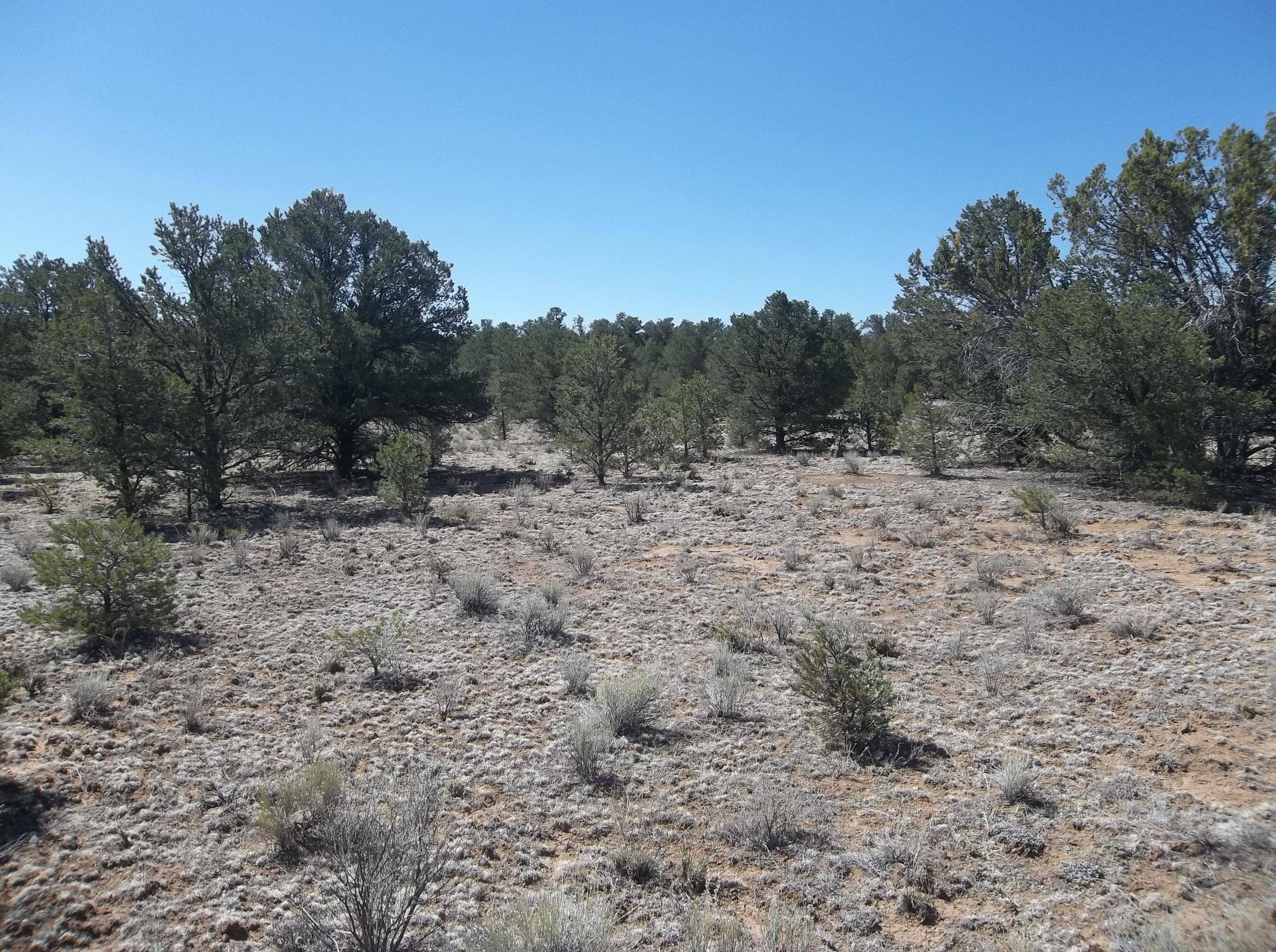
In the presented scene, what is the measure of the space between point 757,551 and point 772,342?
51.1 feet

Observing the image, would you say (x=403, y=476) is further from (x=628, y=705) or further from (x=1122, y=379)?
(x=1122, y=379)

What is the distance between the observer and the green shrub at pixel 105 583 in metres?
6.90

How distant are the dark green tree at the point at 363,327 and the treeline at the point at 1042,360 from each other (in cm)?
211

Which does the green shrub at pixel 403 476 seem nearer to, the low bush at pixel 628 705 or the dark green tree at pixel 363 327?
the dark green tree at pixel 363 327

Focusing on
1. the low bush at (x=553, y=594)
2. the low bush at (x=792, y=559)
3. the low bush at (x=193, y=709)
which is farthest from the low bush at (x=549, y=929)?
the low bush at (x=792, y=559)

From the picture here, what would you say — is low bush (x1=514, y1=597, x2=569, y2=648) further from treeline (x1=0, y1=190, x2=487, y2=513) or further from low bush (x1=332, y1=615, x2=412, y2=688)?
treeline (x1=0, y1=190, x2=487, y2=513)

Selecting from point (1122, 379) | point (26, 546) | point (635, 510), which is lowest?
Answer: point (26, 546)

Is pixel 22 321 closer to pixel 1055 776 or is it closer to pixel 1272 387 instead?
pixel 1055 776

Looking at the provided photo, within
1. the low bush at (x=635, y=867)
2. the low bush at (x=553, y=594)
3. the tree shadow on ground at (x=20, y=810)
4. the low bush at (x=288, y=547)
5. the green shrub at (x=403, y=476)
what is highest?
the green shrub at (x=403, y=476)

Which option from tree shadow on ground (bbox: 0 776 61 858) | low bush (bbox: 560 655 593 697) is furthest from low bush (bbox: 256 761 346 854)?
low bush (bbox: 560 655 593 697)

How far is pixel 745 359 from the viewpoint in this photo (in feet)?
87.9

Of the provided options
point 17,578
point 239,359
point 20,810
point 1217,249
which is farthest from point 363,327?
point 1217,249

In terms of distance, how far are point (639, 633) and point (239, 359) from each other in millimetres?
13026

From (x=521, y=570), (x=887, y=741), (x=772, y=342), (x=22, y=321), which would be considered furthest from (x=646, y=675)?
(x=22, y=321)
